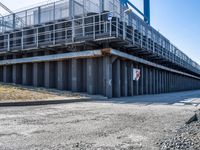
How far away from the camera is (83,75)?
55.2 ft

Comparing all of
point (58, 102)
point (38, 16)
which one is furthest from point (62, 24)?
point (58, 102)

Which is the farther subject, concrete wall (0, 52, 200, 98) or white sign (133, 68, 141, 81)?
white sign (133, 68, 141, 81)

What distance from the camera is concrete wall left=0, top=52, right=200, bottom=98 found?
16.1m

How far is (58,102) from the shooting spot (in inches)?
460

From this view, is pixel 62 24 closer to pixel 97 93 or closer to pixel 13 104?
pixel 97 93

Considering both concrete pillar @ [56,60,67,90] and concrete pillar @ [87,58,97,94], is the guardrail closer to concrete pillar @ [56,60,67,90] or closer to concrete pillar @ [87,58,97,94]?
concrete pillar @ [56,60,67,90]

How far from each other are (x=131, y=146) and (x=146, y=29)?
78.1 feet

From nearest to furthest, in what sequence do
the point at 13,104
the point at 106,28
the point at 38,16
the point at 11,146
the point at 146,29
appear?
the point at 11,146, the point at 13,104, the point at 106,28, the point at 38,16, the point at 146,29

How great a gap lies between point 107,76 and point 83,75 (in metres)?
2.02

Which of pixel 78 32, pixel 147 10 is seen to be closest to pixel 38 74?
pixel 78 32

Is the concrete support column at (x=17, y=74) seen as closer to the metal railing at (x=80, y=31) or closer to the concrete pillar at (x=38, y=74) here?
the metal railing at (x=80, y=31)

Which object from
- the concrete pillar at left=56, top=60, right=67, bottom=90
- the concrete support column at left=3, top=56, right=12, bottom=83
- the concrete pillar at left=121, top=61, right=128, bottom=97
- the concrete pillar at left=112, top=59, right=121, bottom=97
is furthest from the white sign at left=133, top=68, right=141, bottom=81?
the concrete support column at left=3, top=56, right=12, bottom=83

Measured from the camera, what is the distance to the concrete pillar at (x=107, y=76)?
1566 centimetres

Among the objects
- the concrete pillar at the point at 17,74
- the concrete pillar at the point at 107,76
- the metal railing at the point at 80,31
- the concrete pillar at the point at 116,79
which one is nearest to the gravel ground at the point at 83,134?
the concrete pillar at the point at 107,76
